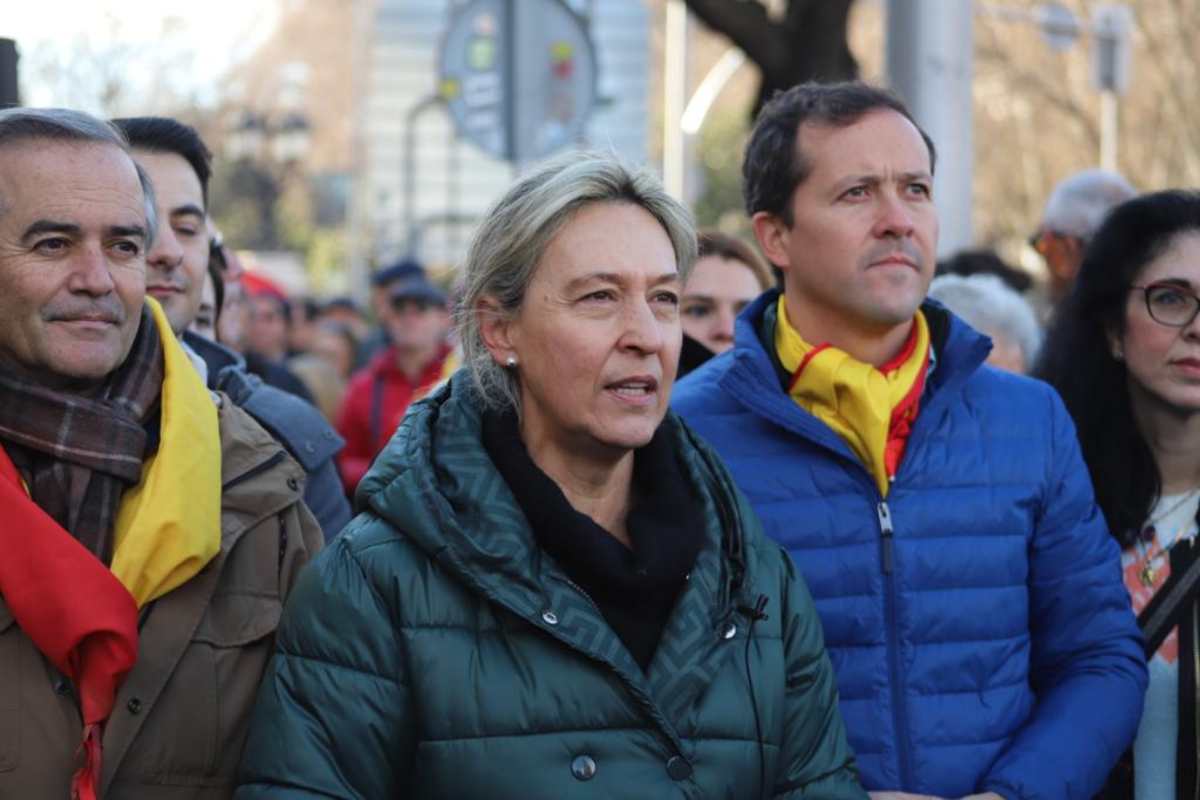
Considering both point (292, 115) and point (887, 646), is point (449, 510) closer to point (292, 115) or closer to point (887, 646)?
point (887, 646)

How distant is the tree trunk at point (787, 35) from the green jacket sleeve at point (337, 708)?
6724 mm

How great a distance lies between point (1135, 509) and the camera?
15.5 ft

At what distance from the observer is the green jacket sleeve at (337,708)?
3469 millimetres

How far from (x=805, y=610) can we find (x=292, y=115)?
26367mm

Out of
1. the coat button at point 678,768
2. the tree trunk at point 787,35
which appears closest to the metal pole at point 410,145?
the tree trunk at point 787,35

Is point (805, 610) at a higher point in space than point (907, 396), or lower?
lower

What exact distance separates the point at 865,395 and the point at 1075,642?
667mm

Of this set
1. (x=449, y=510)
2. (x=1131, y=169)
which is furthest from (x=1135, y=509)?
(x=1131, y=169)

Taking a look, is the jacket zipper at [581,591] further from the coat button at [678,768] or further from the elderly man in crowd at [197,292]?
the elderly man in crowd at [197,292]

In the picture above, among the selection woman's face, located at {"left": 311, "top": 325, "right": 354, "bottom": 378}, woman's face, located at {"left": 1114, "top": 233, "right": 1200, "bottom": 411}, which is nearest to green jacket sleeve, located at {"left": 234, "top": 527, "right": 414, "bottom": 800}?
woman's face, located at {"left": 1114, "top": 233, "right": 1200, "bottom": 411}

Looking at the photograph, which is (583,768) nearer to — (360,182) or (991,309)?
(991,309)

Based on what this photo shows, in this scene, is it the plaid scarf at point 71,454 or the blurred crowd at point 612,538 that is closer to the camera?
the blurred crowd at point 612,538

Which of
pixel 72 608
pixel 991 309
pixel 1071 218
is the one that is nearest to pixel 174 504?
pixel 72 608

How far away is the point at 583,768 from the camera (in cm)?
347
